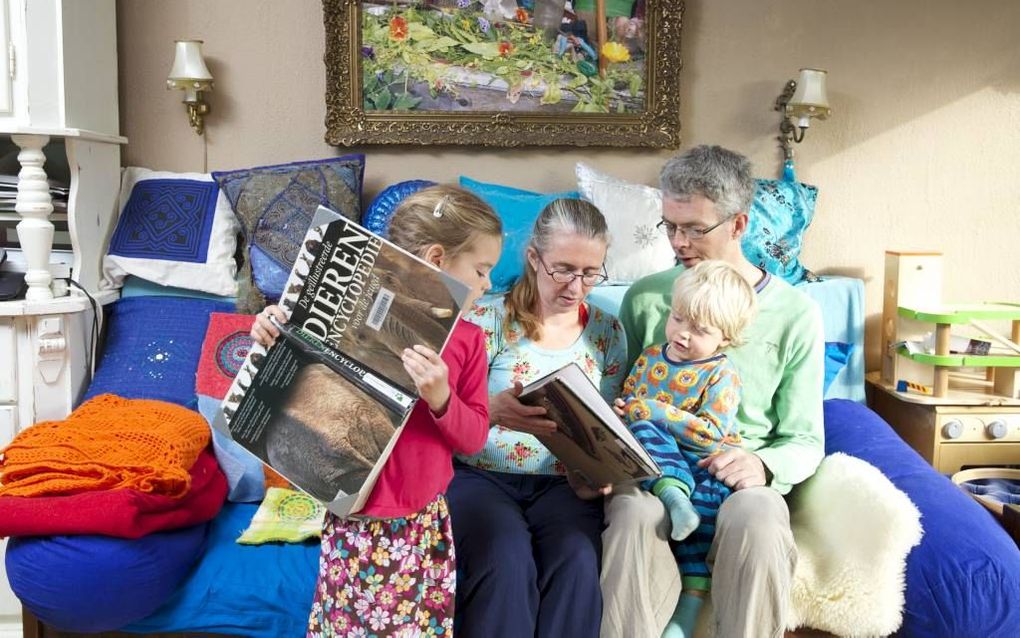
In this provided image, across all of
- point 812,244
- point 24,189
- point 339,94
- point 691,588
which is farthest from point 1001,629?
point 24,189

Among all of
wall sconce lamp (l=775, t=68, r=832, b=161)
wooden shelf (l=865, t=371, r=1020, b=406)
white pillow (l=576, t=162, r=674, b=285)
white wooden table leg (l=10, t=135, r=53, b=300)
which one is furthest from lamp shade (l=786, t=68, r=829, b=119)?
white wooden table leg (l=10, t=135, r=53, b=300)

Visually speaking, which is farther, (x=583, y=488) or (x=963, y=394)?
(x=963, y=394)

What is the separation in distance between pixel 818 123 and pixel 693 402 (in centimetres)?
142

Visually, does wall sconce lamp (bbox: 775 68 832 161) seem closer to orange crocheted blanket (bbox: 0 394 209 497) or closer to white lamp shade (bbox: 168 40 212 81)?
white lamp shade (bbox: 168 40 212 81)

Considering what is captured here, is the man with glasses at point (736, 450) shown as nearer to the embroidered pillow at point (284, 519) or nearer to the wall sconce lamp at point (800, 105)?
the embroidered pillow at point (284, 519)

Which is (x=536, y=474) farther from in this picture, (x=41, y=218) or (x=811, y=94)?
(x=811, y=94)

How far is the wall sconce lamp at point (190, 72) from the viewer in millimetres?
2615

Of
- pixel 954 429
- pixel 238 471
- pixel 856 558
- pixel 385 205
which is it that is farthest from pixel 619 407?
pixel 954 429

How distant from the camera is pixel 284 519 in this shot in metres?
2.04

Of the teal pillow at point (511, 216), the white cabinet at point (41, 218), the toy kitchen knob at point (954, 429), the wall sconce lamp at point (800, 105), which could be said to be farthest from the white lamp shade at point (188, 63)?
the toy kitchen knob at point (954, 429)

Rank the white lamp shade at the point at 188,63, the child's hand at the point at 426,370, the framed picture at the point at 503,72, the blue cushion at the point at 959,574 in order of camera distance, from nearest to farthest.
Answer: the child's hand at the point at 426,370
the blue cushion at the point at 959,574
the white lamp shade at the point at 188,63
the framed picture at the point at 503,72

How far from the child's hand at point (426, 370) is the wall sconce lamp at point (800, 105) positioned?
1.79 m

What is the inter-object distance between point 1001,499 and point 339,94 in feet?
6.89

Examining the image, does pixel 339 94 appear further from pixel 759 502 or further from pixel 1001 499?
pixel 1001 499
